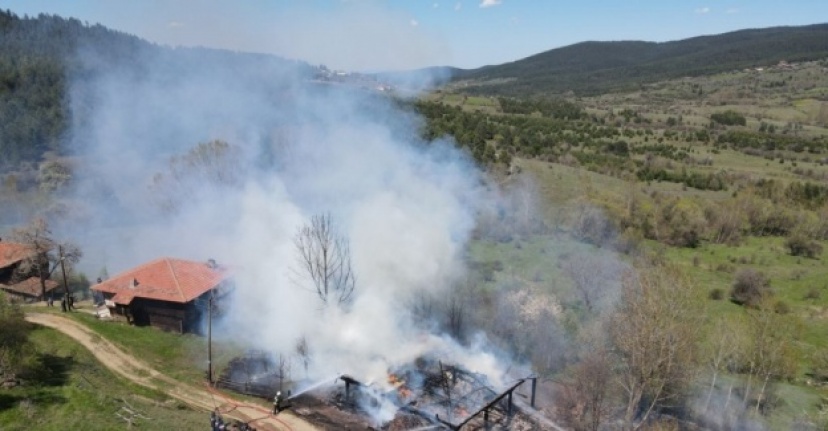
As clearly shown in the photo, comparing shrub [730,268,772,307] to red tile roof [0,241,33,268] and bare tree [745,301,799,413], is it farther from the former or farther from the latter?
red tile roof [0,241,33,268]

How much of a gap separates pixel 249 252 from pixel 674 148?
74916 mm

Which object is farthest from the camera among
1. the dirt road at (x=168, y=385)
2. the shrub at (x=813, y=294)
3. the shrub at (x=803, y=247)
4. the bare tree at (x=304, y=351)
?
the shrub at (x=803, y=247)

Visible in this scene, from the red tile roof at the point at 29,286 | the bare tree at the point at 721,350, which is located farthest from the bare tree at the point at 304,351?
the red tile roof at the point at 29,286

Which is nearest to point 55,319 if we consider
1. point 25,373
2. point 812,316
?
point 25,373

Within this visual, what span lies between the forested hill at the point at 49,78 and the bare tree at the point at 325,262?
3384 cm

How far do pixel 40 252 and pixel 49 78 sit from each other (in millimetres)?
55070

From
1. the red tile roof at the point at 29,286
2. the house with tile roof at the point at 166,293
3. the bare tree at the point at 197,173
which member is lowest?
the red tile roof at the point at 29,286

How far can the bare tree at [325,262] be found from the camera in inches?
1120

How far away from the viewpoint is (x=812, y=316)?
4106 centimetres

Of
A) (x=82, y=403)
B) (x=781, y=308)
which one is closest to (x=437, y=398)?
(x=82, y=403)

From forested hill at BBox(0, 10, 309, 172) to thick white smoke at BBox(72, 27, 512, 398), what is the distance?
4.51 meters

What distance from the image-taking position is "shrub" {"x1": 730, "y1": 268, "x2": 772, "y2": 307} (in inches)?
1683

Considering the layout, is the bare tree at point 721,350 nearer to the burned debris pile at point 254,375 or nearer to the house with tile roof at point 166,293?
the burned debris pile at point 254,375

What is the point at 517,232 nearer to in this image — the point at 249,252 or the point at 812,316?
the point at 812,316
